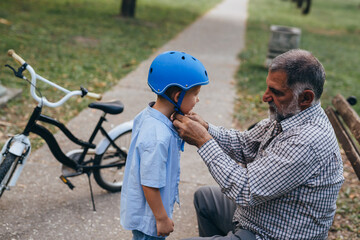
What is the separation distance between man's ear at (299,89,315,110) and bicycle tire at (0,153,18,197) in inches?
83.8

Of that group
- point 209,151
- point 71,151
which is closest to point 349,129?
point 209,151

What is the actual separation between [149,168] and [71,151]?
1681mm

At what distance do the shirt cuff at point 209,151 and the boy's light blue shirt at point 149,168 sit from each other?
15cm

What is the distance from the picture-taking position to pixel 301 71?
7.14 feet

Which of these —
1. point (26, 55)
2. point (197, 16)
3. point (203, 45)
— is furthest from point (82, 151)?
point (197, 16)

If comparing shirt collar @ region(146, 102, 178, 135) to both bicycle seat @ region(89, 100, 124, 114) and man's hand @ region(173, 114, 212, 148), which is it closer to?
man's hand @ region(173, 114, 212, 148)

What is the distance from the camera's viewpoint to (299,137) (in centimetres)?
216

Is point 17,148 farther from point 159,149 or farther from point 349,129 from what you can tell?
point 349,129

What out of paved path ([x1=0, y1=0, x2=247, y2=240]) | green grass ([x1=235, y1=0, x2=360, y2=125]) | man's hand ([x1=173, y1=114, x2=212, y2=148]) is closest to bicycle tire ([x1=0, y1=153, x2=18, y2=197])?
paved path ([x1=0, y1=0, x2=247, y2=240])

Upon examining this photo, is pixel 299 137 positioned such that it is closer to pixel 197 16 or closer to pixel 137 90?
pixel 137 90

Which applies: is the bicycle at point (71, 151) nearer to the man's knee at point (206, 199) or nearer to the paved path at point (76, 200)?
the paved path at point (76, 200)

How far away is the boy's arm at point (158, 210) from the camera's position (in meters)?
2.19

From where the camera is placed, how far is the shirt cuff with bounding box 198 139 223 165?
88.6 inches

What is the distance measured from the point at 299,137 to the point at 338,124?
1.95 metres
